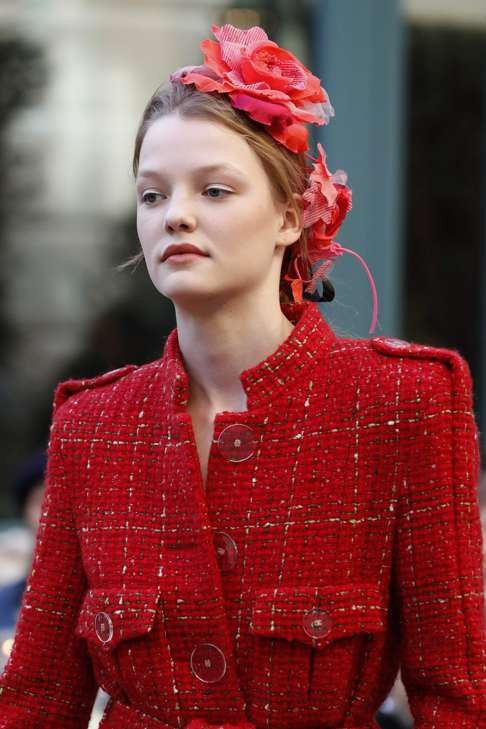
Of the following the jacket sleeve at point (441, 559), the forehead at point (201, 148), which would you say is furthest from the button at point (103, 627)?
the forehead at point (201, 148)

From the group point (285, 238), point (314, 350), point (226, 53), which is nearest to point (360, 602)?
point (314, 350)

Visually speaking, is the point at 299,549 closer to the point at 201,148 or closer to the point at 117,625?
the point at 117,625

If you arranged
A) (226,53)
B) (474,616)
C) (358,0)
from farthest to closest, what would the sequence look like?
(358,0) < (226,53) < (474,616)

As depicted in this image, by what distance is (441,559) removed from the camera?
1898 mm

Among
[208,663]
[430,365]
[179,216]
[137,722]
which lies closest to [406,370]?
[430,365]

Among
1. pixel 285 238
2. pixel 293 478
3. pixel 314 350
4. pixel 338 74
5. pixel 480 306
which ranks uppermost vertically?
pixel 285 238

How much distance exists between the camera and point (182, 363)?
2115 millimetres

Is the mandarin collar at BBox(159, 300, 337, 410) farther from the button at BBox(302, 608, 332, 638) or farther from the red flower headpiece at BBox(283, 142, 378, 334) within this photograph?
the button at BBox(302, 608, 332, 638)

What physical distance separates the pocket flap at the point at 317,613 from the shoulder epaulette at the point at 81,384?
0.49 metres

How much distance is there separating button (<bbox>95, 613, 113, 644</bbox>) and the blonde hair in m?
0.67

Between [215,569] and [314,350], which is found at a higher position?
[314,350]

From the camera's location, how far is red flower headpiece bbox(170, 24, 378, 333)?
2.00 m

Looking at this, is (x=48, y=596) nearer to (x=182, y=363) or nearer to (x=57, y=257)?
(x=182, y=363)

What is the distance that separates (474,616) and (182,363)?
587 millimetres
